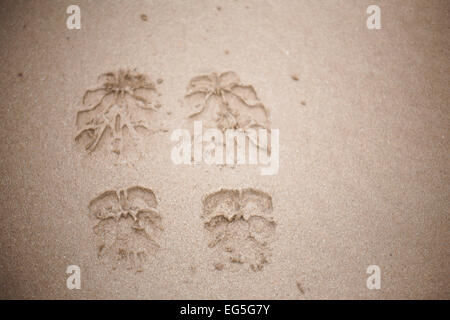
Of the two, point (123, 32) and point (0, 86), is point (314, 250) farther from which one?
point (0, 86)

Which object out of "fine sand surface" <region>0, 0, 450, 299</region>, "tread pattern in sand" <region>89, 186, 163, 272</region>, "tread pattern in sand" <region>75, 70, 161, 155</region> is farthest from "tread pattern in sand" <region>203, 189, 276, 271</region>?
"tread pattern in sand" <region>75, 70, 161, 155</region>

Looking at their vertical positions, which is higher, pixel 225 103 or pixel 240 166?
pixel 225 103

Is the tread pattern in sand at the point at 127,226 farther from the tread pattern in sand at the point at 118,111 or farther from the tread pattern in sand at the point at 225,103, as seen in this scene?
the tread pattern in sand at the point at 225,103

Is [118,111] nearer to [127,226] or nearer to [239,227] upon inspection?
[127,226]

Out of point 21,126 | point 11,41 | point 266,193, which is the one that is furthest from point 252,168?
point 11,41

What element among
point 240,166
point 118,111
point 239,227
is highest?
point 118,111

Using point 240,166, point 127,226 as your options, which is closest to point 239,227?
point 240,166
